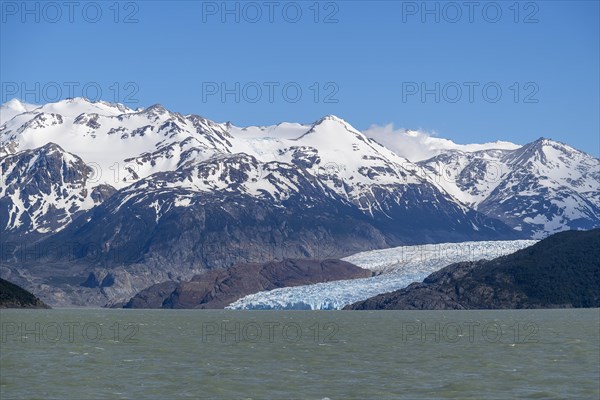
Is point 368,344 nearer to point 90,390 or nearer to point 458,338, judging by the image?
point 458,338

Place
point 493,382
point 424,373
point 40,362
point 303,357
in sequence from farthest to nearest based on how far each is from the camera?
point 303,357 → point 40,362 → point 424,373 → point 493,382

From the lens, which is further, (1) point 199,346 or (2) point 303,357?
(1) point 199,346

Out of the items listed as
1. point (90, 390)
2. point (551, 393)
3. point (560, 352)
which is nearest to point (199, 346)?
point (560, 352)

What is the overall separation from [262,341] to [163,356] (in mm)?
28461

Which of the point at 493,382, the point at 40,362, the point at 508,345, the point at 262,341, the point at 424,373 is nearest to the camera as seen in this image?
the point at 493,382

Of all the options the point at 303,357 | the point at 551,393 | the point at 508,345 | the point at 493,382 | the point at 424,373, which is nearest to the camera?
the point at 551,393

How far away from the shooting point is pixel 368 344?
127m

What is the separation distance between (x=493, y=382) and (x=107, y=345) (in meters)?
60.6

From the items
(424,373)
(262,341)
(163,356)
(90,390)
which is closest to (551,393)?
(424,373)

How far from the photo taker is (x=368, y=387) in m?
75.8

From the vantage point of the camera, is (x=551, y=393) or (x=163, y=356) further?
(x=163, y=356)

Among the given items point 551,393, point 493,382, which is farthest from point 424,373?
point 551,393

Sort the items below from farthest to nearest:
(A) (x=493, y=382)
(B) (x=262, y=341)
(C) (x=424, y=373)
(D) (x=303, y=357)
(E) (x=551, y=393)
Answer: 1. (B) (x=262, y=341)
2. (D) (x=303, y=357)
3. (C) (x=424, y=373)
4. (A) (x=493, y=382)
5. (E) (x=551, y=393)

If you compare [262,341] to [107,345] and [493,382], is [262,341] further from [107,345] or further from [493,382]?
[493,382]
